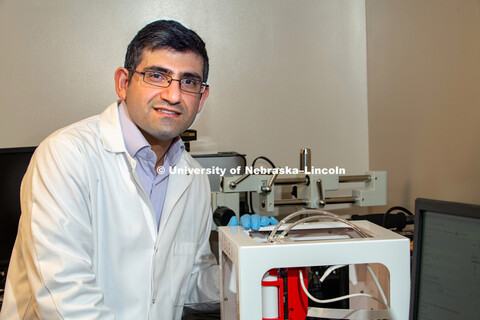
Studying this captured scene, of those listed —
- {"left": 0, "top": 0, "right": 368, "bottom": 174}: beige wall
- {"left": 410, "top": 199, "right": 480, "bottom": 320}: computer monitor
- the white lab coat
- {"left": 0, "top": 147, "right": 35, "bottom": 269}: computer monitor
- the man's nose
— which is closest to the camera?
{"left": 410, "top": 199, "right": 480, "bottom": 320}: computer monitor

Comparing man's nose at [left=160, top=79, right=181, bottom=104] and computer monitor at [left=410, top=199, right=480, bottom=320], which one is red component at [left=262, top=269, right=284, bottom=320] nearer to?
computer monitor at [left=410, top=199, right=480, bottom=320]

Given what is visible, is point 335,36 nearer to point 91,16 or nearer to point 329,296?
point 91,16

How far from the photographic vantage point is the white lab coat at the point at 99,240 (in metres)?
0.96

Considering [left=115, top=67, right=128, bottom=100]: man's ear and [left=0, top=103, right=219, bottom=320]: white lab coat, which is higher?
[left=115, top=67, right=128, bottom=100]: man's ear

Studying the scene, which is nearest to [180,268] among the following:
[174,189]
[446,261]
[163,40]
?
[174,189]

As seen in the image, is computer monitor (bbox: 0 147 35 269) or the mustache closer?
the mustache

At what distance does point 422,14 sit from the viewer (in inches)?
68.9

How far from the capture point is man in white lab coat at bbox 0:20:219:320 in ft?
3.18

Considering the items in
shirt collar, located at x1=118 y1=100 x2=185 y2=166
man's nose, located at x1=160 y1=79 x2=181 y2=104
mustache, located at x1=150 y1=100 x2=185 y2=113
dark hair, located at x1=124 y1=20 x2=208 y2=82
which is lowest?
shirt collar, located at x1=118 y1=100 x2=185 y2=166

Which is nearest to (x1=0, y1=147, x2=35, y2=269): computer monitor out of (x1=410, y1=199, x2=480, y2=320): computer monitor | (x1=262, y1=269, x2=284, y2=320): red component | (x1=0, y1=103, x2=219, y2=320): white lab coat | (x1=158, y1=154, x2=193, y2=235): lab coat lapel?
(x1=0, y1=103, x2=219, y2=320): white lab coat

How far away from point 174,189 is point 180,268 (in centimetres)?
22

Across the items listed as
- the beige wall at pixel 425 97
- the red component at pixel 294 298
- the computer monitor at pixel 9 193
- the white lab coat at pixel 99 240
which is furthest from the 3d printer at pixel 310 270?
the computer monitor at pixel 9 193

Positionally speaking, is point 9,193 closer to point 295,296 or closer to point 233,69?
point 233,69

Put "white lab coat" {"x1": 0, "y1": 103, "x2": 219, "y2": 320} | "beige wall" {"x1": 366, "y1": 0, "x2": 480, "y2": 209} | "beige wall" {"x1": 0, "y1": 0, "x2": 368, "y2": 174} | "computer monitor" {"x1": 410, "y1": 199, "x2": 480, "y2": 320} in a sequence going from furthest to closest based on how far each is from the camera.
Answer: "beige wall" {"x1": 0, "y1": 0, "x2": 368, "y2": 174} → "beige wall" {"x1": 366, "y1": 0, "x2": 480, "y2": 209} → "white lab coat" {"x1": 0, "y1": 103, "x2": 219, "y2": 320} → "computer monitor" {"x1": 410, "y1": 199, "x2": 480, "y2": 320}
